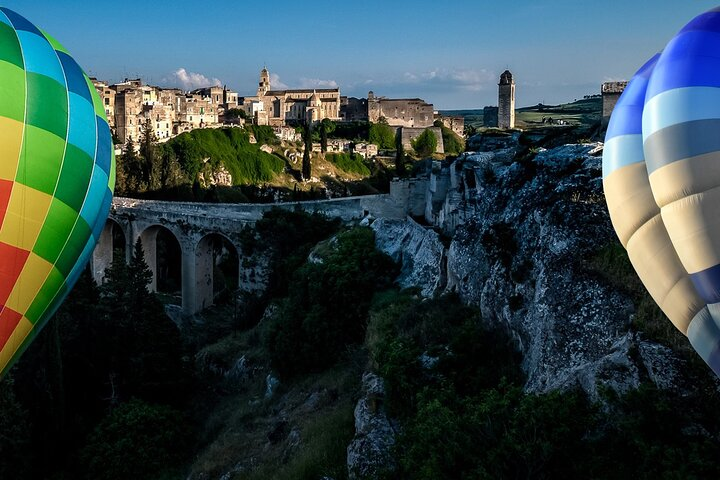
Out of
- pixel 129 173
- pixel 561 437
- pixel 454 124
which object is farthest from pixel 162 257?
pixel 454 124

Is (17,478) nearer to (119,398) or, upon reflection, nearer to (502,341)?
(119,398)

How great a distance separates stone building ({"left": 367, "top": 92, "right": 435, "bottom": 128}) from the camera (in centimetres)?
8438

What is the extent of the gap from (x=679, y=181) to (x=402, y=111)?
265 ft

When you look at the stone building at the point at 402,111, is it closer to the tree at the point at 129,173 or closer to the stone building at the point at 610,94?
the tree at the point at 129,173

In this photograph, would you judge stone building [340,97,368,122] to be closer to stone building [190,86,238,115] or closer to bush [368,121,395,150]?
bush [368,121,395,150]

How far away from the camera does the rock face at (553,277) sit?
777 cm

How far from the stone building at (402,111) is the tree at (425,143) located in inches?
311

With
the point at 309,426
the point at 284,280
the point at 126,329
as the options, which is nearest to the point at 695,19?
the point at 309,426

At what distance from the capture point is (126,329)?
66.0ft

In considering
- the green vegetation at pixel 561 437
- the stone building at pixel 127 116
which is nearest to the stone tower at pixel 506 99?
the stone building at pixel 127 116

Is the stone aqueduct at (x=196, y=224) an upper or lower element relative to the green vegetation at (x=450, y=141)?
lower

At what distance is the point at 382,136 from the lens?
258 ft

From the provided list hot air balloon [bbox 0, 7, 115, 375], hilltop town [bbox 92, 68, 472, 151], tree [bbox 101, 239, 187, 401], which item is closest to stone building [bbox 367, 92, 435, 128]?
hilltop town [bbox 92, 68, 472, 151]

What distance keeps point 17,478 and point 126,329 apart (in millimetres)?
5791
